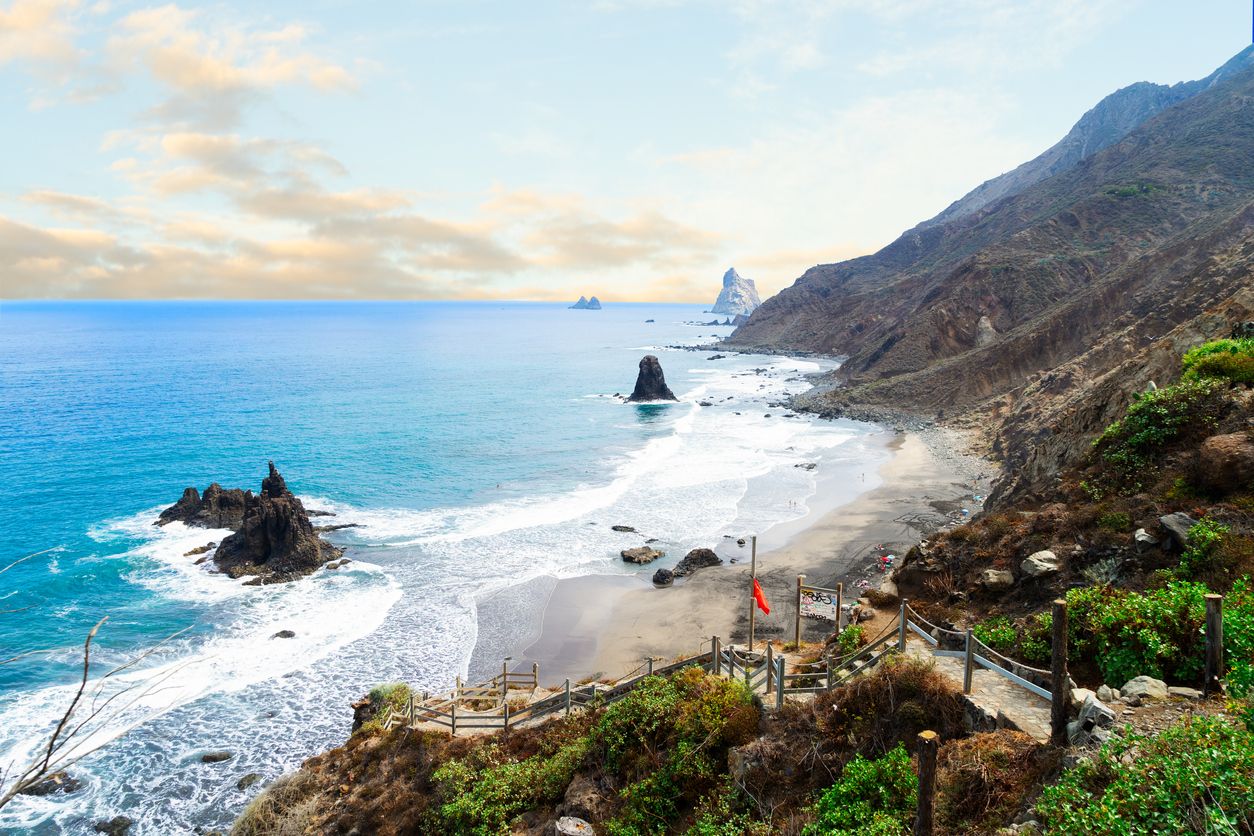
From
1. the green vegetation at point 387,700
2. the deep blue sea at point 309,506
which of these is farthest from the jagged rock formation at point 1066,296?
the green vegetation at point 387,700

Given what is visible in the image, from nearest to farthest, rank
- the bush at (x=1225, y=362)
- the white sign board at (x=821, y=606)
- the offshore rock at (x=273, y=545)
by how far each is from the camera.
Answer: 1. the white sign board at (x=821, y=606)
2. the bush at (x=1225, y=362)
3. the offshore rock at (x=273, y=545)

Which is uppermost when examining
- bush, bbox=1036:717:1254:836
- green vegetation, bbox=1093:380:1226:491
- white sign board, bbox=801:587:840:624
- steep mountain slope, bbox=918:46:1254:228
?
steep mountain slope, bbox=918:46:1254:228

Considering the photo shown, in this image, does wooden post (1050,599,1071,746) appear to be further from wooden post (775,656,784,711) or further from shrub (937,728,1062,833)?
wooden post (775,656,784,711)

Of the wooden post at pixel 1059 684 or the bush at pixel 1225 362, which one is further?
the bush at pixel 1225 362

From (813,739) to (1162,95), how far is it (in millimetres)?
209980

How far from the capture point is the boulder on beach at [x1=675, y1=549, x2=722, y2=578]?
33438mm

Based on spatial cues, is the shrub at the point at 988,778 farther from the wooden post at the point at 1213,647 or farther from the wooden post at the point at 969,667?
the wooden post at the point at 1213,647

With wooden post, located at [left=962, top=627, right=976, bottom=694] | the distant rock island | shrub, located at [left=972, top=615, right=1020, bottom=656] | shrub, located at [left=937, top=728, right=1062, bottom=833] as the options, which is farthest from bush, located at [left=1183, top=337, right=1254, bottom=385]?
the distant rock island

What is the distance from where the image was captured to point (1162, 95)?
16038 cm

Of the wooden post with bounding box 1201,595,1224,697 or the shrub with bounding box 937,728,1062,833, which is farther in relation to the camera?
the wooden post with bounding box 1201,595,1224,697

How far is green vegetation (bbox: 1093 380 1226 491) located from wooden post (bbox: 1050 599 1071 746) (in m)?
9.57

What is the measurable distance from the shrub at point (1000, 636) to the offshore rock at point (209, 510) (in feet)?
133

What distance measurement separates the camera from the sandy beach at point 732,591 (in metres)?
26.7

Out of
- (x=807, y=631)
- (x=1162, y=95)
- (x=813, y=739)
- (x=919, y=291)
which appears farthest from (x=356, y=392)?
(x=1162, y=95)
